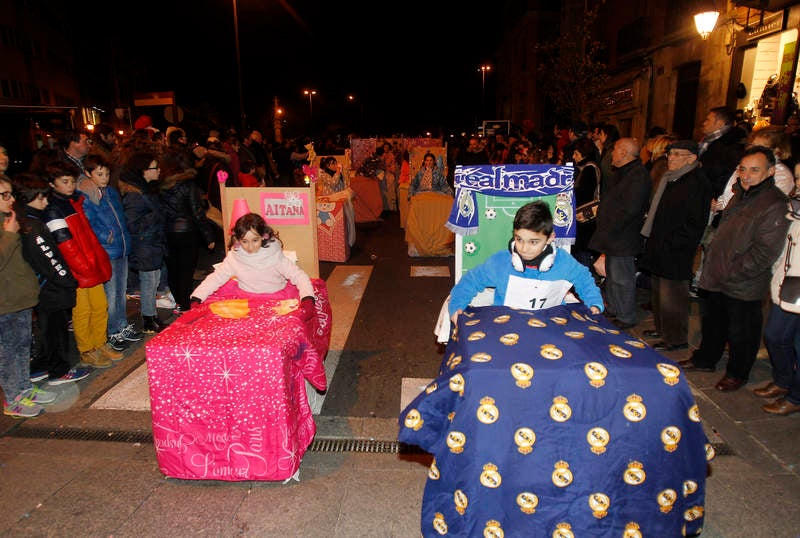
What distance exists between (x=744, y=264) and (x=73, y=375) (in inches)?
227

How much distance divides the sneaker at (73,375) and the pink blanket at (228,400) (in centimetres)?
204

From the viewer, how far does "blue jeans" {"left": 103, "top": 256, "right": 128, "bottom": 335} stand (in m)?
5.06

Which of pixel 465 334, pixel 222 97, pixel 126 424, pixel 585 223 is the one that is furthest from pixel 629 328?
pixel 222 97

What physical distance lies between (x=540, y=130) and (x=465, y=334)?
109ft

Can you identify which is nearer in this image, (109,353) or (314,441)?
(314,441)

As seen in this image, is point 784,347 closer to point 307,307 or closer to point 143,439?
point 307,307

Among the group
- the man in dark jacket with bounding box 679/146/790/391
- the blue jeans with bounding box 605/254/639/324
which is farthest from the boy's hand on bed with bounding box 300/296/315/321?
the blue jeans with bounding box 605/254/639/324

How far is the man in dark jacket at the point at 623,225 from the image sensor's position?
5316 mm

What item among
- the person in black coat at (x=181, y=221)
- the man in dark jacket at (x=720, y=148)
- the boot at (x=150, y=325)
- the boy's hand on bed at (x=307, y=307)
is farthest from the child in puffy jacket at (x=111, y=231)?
the man in dark jacket at (x=720, y=148)

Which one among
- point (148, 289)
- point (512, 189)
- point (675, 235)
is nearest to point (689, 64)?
point (675, 235)

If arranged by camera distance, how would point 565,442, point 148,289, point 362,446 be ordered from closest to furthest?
point 565,442 → point 362,446 → point 148,289

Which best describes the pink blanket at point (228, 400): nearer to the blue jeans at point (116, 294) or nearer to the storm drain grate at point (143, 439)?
the storm drain grate at point (143, 439)

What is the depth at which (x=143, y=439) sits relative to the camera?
12.0 feet

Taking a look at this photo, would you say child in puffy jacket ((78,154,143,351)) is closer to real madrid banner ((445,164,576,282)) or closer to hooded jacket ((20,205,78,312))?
hooded jacket ((20,205,78,312))
